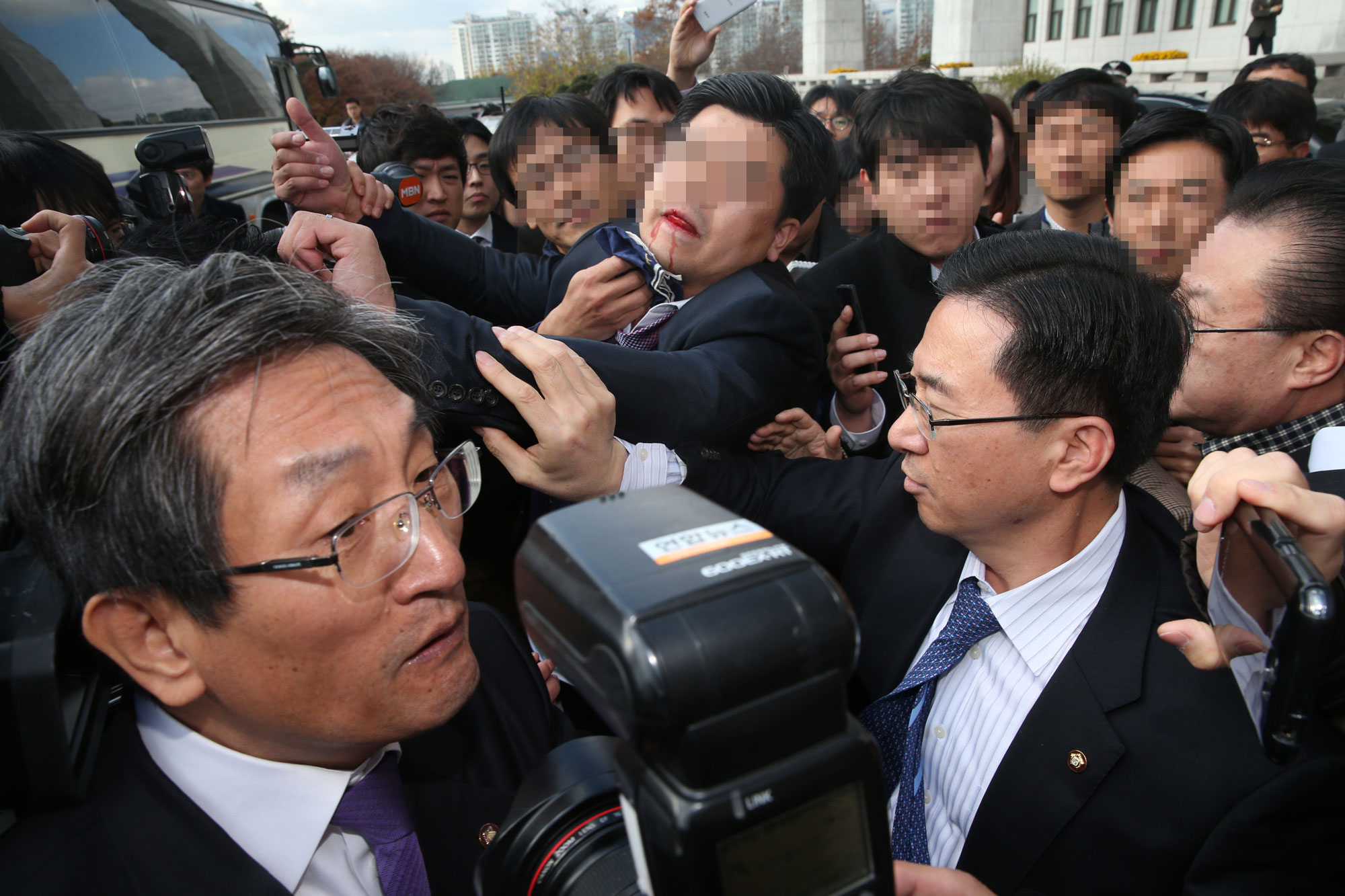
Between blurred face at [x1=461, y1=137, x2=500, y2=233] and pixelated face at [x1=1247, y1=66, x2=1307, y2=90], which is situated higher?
pixelated face at [x1=1247, y1=66, x2=1307, y2=90]

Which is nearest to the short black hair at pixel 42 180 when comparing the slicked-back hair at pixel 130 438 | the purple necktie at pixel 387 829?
the slicked-back hair at pixel 130 438

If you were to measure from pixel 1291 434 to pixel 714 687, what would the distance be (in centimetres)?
182

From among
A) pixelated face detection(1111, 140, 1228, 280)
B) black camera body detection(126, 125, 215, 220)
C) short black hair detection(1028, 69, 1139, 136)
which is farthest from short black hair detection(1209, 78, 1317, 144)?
black camera body detection(126, 125, 215, 220)

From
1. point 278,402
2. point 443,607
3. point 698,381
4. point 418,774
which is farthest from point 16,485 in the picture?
point 698,381

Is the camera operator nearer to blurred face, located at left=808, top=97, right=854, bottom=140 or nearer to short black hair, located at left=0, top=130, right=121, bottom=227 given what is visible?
short black hair, located at left=0, top=130, right=121, bottom=227

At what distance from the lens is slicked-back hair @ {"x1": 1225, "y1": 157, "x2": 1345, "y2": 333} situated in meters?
1.68

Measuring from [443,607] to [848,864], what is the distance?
740mm

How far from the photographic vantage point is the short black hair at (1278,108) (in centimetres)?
468

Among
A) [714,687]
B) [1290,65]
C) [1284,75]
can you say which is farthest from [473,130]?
[1290,65]

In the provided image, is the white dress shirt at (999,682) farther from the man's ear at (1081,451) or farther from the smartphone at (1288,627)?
the smartphone at (1288,627)

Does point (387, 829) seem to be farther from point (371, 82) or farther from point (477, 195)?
point (371, 82)

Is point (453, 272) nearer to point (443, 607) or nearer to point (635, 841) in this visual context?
point (443, 607)

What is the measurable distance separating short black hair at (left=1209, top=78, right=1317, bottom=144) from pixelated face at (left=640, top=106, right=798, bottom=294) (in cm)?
401

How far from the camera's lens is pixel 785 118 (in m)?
2.19
